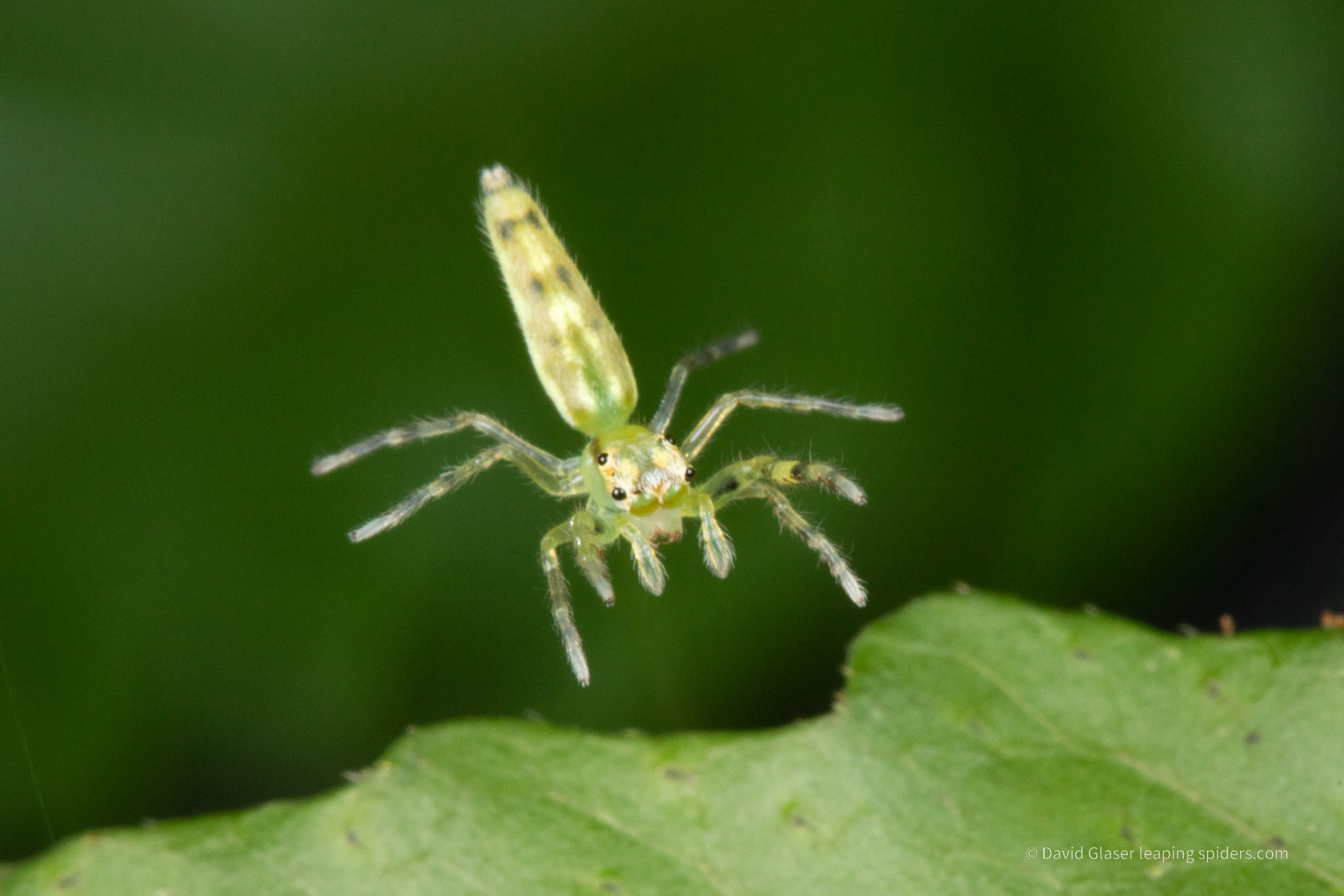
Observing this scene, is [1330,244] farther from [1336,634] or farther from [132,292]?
[132,292]

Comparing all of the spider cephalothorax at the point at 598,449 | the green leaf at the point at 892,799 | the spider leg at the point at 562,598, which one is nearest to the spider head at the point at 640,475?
the spider cephalothorax at the point at 598,449

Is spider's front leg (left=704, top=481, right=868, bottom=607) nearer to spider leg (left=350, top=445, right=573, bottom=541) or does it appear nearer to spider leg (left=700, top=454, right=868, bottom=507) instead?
spider leg (left=700, top=454, right=868, bottom=507)

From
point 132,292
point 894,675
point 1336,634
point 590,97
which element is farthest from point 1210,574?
point 132,292

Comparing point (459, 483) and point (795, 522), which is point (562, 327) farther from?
point (795, 522)

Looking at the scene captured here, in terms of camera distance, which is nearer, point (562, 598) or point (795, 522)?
point (562, 598)

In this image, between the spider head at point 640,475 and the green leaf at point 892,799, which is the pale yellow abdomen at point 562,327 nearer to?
the spider head at point 640,475

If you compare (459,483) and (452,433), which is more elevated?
(452,433)

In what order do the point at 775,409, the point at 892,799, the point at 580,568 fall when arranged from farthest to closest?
the point at 775,409 → the point at 580,568 → the point at 892,799

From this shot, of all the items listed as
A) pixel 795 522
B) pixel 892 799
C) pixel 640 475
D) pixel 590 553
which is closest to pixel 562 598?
pixel 590 553
